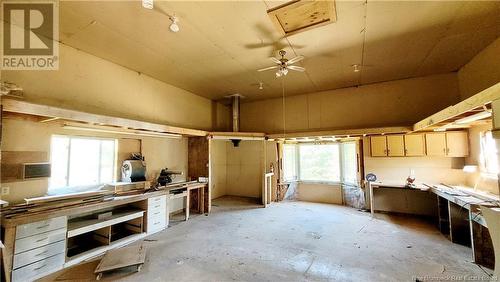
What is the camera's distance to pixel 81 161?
394 centimetres

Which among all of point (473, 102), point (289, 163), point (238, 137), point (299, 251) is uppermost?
point (473, 102)

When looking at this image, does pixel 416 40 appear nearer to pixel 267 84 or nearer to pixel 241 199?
pixel 267 84

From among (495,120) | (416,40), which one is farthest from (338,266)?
(416,40)

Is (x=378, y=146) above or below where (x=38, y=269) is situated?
above

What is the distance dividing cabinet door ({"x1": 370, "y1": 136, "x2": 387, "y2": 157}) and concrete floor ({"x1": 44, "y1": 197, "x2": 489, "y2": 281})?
64.2 inches

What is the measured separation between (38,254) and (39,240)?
0.58ft

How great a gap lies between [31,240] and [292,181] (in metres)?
6.37

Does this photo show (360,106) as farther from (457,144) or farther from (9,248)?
(9,248)

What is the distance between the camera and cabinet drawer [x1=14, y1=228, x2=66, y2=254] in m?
2.62

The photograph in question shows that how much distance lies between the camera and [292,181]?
24.1 ft

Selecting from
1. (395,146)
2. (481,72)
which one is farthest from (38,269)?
(481,72)

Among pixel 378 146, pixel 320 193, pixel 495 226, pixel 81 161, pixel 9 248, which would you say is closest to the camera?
pixel 495 226

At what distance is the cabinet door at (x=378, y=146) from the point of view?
5562 millimetres

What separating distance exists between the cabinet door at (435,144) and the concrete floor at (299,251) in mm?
1685
